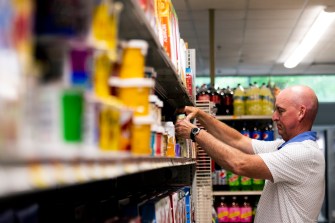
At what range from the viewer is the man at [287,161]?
Result: 357 centimetres

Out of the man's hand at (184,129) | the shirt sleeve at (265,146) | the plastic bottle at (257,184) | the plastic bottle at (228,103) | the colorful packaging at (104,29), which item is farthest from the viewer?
the plastic bottle at (228,103)

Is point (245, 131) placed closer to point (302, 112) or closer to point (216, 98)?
point (216, 98)

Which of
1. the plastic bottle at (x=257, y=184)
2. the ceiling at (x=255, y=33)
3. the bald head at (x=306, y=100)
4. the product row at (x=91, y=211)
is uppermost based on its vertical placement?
the ceiling at (x=255, y=33)

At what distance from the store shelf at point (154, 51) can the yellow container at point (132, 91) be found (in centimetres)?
22

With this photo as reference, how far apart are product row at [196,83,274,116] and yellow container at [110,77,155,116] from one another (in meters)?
5.25

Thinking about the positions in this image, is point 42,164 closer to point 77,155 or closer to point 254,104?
point 77,155

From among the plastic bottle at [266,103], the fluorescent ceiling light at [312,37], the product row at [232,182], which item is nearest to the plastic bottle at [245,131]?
the plastic bottle at [266,103]

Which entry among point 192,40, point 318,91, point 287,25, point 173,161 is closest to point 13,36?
point 173,161

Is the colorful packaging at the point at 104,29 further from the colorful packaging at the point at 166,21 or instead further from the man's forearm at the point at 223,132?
the man's forearm at the point at 223,132

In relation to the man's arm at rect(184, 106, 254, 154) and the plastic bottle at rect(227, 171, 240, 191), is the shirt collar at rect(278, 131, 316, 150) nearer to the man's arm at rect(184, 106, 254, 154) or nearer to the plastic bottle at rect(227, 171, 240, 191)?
the man's arm at rect(184, 106, 254, 154)

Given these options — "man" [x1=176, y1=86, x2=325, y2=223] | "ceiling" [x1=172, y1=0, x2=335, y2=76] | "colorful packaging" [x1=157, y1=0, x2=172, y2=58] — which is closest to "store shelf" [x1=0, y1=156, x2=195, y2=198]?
"colorful packaging" [x1=157, y1=0, x2=172, y2=58]

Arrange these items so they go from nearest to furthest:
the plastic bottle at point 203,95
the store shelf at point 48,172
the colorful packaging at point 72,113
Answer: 1. the store shelf at point 48,172
2. the colorful packaging at point 72,113
3. the plastic bottle at point 203,95

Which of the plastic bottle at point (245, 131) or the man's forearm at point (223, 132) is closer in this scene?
the man's forearm at point (223, 132)

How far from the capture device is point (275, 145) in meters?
4.35
